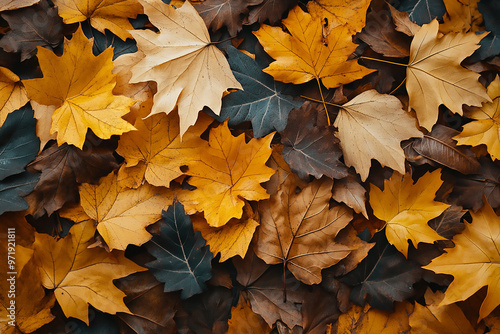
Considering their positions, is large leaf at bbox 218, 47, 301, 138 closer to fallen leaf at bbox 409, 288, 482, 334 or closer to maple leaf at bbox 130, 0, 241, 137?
maple leaf at bbox 130, 0, 241, 137

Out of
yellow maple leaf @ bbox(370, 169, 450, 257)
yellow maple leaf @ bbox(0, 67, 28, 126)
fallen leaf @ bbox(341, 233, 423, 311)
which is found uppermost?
yellow maple leaf @ bbox(0, 67, 28, 126)

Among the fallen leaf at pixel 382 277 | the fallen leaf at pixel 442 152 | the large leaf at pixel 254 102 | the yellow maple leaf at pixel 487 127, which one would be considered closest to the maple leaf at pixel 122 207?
the large leaf at pixel 254 102

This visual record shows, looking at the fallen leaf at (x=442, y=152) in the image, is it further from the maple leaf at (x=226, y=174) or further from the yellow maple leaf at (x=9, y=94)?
the yellow maple leaf at (x=9, y=94)

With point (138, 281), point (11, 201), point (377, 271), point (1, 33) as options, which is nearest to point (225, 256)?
point (138, 281)

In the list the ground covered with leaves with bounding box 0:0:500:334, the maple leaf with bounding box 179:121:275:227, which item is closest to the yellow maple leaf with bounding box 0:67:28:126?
the ground covered with leaves with bounding box 0:0:500:334

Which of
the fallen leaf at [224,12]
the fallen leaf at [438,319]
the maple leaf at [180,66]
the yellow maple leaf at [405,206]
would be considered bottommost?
the fallen leaf at [438,319]

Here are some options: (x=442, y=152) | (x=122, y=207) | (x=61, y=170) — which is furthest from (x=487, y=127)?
(x=61, y=170)

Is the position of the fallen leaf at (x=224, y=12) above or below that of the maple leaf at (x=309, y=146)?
above
